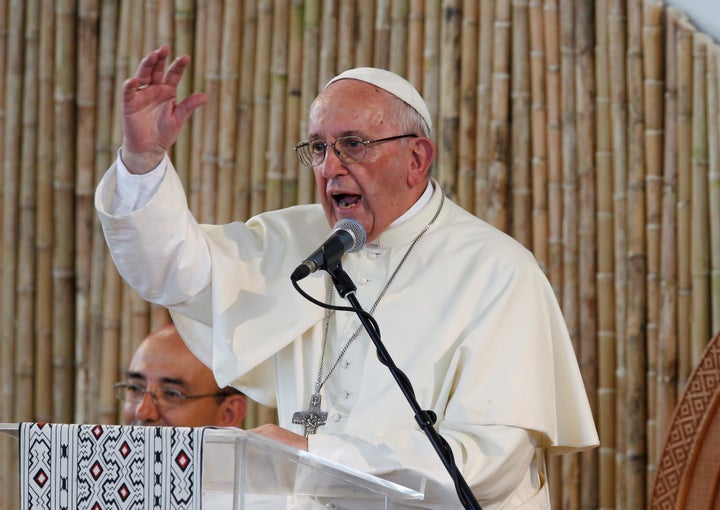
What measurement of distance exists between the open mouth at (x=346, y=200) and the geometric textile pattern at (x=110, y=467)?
4.12 feet

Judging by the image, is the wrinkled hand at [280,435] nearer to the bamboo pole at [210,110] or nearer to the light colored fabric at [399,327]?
the light colored fabric at [399,327]

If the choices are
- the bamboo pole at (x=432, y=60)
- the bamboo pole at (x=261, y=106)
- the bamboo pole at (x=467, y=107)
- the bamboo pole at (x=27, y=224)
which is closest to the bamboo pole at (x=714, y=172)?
the bamboo pole at (x=467, y=107)

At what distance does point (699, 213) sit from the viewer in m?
4.59

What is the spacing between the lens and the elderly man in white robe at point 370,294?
3.22 m

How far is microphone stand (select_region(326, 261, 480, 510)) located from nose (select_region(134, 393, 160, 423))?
230 cm

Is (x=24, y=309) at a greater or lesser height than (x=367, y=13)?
lesser

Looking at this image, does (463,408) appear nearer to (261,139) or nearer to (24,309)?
(261,139)

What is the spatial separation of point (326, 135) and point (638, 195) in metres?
1.70

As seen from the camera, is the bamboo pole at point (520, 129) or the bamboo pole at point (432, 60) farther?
the bamboo pole at point (432, 60)

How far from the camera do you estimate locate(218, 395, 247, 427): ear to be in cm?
495

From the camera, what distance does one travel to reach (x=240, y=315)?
3.53 meters

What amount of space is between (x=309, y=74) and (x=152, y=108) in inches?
90.2

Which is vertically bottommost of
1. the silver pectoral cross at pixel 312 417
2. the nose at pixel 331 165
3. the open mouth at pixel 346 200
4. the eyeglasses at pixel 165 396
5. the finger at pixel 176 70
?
the eyeglasses at pixel 165 396

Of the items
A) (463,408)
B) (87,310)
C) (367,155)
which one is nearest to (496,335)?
(463,408)
